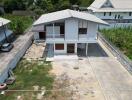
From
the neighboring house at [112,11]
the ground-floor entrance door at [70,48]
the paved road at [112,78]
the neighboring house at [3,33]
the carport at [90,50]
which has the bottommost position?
the paved road at [112,78]

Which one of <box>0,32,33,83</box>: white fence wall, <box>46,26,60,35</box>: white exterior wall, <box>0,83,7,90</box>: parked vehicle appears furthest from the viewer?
<box>46,26,60,35</box>: white exterior wall

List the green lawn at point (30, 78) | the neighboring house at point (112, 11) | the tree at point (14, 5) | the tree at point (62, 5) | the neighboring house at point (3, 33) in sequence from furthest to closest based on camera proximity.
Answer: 1. the tree at point (14, 5)
2. the tree at point (62, 5)
3. the neighboring house at point (112, 11)
4. the neighboring house at point (3, 33)
5. the green lawn at point (30, 78)

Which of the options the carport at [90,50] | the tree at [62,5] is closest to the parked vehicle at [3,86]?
the carport at [90,50]

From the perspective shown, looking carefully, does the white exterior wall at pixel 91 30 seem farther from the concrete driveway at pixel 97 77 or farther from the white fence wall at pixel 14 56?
the white fence wall at pixel 14 56

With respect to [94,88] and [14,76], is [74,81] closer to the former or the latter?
[94,88]

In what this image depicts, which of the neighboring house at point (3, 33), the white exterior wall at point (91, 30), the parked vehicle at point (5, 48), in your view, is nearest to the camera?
the parked vehicle at point (5, 48)

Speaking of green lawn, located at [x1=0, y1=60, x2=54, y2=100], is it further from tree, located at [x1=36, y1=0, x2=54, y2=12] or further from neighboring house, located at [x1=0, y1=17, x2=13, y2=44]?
tree, located at [x1=36, y1=0, x2=54, y2=12]

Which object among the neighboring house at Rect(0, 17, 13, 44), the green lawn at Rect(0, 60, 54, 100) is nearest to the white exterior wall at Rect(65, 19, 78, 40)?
the green lawn at Rect(0, 60, 54, 100)
